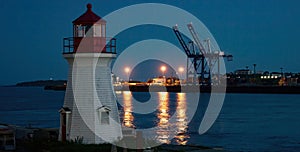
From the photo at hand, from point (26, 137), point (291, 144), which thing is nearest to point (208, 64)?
point (291, 144)

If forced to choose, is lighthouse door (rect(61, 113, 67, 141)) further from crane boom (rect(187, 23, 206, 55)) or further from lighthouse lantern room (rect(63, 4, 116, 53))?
crane boom (rect(187, 23, 206, 55))

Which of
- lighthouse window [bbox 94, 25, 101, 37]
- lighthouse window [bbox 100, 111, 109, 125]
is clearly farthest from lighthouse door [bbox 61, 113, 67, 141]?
lighthouse window [bbox 94, 25, 101, 37]

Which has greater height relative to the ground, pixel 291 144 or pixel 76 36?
pixel 76 36

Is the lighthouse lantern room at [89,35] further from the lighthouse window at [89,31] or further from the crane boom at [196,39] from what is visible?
the crane boom at [196,39]

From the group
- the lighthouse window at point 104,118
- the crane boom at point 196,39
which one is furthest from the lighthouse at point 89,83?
the crane boom at point 196,39

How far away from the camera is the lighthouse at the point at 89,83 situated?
955 centimetres

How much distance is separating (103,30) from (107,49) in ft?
1.39

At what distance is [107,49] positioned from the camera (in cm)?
977

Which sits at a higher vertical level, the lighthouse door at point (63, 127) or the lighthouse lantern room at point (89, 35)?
the lighthouse lantern room at point (89, 35)

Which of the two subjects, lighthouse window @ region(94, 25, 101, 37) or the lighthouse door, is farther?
the lighthouse door

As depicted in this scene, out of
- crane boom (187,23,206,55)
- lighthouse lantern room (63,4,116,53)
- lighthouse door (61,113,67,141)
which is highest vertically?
crane boom (187,23,206,55)

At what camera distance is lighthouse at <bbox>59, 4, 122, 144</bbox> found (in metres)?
9.55

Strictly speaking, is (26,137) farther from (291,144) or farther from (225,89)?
(225,89)

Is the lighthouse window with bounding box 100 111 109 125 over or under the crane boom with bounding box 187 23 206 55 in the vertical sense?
under
